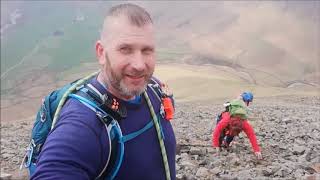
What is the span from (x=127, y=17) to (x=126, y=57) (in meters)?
0.27

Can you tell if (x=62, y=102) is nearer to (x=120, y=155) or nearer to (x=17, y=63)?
(x=120, y=155)

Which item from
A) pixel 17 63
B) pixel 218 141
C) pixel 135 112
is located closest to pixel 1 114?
pixel 17 63

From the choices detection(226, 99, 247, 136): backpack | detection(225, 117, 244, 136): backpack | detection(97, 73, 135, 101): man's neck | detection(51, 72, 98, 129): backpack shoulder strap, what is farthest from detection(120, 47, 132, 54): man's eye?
detection(225, 117, 244, 136): backpack

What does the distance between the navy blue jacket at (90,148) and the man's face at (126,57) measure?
0.10m

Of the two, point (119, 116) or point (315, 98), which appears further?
point (315, 98)

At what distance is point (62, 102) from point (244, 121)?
22.8 feet

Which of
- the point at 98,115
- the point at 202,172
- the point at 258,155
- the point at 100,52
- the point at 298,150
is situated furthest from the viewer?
the point at 298,150

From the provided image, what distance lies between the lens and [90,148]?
2676mm

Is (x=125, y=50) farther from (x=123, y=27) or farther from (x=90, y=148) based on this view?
(x=90, y=148)

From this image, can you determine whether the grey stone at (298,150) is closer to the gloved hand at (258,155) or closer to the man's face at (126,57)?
the gloved hand at (258,155)

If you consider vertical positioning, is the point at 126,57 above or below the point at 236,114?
above

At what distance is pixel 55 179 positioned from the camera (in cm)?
257

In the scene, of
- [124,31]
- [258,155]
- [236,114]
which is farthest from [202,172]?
[124,31]

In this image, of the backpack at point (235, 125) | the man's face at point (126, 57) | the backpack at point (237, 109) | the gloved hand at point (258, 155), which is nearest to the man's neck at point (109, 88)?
the man's face at point (126, 57)
